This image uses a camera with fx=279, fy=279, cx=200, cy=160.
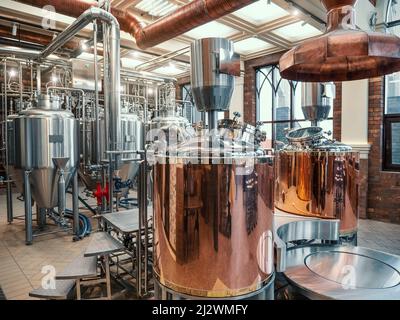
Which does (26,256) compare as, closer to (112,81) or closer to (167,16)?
(112,81)

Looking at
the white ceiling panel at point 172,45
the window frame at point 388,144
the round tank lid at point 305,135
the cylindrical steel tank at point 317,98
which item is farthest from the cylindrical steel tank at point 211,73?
the white ceiling panel at point 172,45

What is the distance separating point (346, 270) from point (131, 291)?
1866 mm

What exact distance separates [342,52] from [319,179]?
151 centimetres

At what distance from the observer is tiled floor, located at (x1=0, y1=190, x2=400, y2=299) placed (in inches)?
107

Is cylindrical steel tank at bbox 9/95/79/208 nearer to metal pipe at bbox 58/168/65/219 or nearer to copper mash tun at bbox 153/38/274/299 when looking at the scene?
metal pipe at bbox 58/168/65/219

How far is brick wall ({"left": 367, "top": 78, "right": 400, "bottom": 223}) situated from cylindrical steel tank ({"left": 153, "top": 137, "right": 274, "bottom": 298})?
4.34 meters

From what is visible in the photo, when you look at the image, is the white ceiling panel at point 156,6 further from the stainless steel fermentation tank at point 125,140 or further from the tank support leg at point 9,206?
the tank support leg at point 9,206

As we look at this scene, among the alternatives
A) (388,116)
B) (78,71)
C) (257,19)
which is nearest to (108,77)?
(78,71)

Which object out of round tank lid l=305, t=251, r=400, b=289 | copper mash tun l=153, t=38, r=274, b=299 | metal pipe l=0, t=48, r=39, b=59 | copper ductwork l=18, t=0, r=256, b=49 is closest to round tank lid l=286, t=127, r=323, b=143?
round tank lid l=305, t=251, r=400, b=289

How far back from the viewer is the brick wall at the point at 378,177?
4.73 meters

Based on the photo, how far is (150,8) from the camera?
15.1 ft

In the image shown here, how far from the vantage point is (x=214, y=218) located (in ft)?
4.32

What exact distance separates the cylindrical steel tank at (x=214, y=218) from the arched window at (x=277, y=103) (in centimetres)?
502

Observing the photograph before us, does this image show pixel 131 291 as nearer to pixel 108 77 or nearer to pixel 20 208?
pixel 108 77
